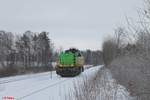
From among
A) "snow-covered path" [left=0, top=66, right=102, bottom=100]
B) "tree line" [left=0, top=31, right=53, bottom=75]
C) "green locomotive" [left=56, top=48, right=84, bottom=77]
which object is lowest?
"snow-covered path" [left=0, top=66, right=102, bottom=100]

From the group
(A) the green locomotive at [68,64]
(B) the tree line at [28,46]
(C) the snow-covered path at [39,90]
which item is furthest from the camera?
(B) the tree line at [28,46]

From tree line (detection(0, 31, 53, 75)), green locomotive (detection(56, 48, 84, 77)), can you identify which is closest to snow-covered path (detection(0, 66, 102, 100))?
green locomotive (detection(56, 48, 84, 77))

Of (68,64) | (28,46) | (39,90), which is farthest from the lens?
(28,46)

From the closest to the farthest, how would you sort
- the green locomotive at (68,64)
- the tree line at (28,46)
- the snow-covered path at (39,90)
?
the snow-covered path at (39,90) < the green locomotive at (68,64) < the tree line at (28,46)

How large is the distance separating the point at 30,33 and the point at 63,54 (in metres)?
79.4

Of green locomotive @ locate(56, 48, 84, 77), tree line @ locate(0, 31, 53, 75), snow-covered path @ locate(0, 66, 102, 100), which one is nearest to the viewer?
snow-covered path @ locate(0, 66, 102, 100)

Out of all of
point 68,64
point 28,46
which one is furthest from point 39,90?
point 28,46

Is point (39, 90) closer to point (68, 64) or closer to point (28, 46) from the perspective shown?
point (68, 64)

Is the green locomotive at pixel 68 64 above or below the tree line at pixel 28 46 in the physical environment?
below

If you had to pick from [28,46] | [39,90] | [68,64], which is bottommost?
[39,90]

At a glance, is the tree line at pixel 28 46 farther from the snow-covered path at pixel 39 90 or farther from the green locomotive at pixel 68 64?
the snow-covered path at pixel 39 90

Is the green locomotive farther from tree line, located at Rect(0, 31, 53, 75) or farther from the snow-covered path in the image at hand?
tree line, located at Rect(0, 31, 53, 75)

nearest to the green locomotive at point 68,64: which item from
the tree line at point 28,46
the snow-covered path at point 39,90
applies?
the snow-covered path at point 39,90

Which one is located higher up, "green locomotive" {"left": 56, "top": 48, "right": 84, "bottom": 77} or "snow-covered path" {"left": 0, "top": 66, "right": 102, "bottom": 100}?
"green locomotive" {"left": 56, "top": 48, "right": 84, "bottom": 77}
